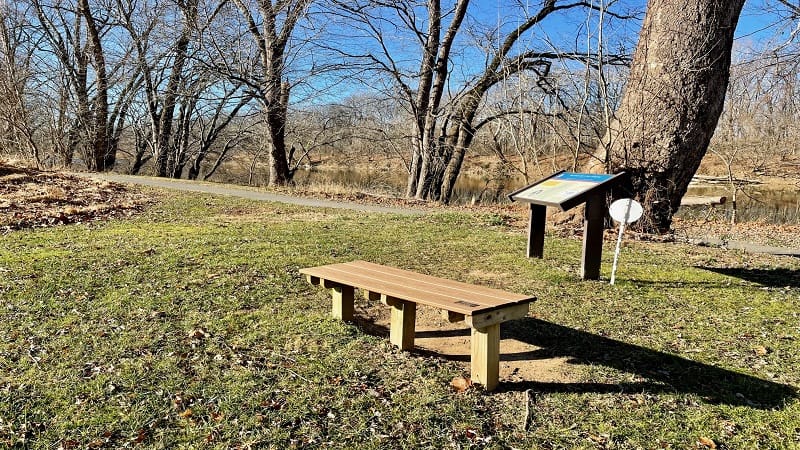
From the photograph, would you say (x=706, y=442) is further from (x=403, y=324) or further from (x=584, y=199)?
(x=584, y=199)

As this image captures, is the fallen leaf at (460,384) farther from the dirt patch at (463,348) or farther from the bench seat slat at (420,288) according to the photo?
the bench seat slat at (420,288)

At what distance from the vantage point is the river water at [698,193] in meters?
18.0

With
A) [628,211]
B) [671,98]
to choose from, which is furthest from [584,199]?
[671,98]

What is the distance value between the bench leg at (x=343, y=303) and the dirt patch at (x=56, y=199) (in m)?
5.96

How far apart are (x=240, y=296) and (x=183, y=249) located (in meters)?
2.16

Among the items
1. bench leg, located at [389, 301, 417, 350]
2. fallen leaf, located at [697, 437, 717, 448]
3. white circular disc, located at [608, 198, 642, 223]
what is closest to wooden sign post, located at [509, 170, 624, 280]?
white circular disc, located at [608, 198, 642, 223]

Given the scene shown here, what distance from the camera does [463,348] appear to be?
4582 millimetres

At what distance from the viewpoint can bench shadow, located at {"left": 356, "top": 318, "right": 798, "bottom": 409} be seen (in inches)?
151

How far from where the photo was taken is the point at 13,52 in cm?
1988

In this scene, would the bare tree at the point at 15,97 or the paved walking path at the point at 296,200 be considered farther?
the bare tree at the point at 15,97

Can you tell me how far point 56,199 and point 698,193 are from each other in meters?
25.3

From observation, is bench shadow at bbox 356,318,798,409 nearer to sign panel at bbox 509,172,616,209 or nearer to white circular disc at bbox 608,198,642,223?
sign panel at bbox 509,172,616,209

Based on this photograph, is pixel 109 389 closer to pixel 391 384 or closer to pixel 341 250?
pixel 391 384


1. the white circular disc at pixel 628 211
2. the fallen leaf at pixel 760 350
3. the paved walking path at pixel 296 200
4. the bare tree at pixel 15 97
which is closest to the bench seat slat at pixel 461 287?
the fallen leaf at pixel 760 350
